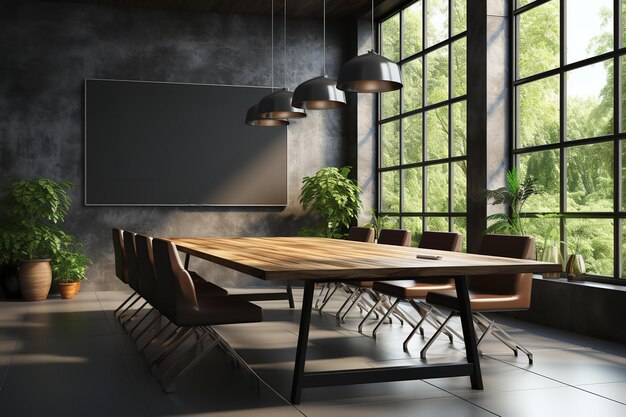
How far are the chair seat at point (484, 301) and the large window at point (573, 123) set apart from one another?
162 cm

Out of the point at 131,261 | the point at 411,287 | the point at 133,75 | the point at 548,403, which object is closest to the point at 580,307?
the point at 411,287

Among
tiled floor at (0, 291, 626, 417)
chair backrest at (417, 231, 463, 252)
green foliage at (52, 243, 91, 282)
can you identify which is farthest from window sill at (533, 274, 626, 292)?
green foliage at (52, 243, 91, 282)

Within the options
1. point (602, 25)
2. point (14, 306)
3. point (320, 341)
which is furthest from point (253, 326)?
point (602, 25)

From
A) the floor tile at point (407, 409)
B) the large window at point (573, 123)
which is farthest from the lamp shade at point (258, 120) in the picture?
the floor tile at point (407, 409)

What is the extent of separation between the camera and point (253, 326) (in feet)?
22.2

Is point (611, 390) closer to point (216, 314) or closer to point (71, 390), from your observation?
point (216, 314)

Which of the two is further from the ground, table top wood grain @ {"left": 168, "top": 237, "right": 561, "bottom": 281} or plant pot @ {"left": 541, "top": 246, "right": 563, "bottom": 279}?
table top wood grain @ {"left": 168, "top": 237, "right": 561, "bottom": 281}

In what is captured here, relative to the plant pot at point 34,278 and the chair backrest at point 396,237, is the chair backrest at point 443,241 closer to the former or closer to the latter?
the chair backrest at point 396,237

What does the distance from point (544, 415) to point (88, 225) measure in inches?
298

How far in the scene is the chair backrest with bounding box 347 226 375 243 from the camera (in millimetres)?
7527

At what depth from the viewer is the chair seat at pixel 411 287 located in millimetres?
5742

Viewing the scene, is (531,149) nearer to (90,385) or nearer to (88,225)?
(90,385)

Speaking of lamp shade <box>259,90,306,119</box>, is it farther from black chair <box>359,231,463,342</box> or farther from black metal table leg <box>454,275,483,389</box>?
black metal table leg <box>454,275,483,389</box>

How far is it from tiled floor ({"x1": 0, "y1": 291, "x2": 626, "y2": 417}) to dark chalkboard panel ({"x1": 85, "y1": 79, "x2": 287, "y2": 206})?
3.56m
